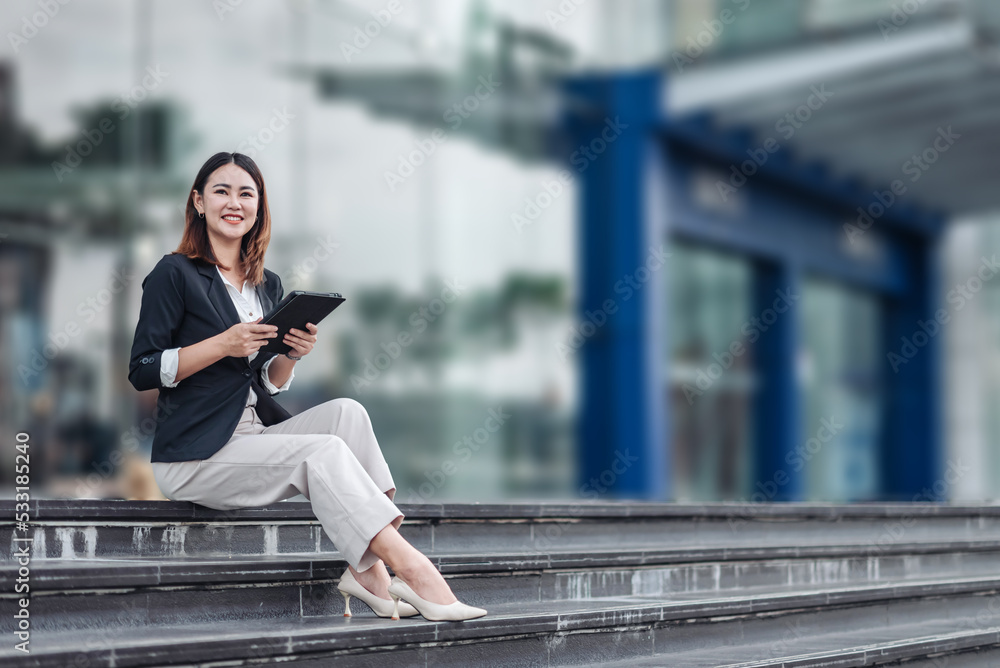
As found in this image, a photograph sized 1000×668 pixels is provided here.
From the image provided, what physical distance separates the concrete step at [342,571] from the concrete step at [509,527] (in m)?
0.10

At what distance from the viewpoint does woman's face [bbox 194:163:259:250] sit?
381cm

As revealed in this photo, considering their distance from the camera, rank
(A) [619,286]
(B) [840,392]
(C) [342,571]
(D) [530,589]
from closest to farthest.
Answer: (C) [342,571] < (D) [530,589] < (A) [619,286] < (B) [840,392]

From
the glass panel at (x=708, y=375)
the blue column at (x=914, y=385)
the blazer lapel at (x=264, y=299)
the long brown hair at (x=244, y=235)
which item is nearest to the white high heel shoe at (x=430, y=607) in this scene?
the blazer lapel at (x=264, y=299)

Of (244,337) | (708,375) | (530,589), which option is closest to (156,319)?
(244,337)

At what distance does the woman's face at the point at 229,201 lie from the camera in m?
3.81

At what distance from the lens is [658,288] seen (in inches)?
446

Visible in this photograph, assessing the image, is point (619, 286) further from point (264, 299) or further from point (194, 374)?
point (194, 374)

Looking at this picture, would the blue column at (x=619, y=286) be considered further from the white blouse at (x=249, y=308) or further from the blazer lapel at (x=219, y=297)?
the blazer lapel at (x=219, y=297)

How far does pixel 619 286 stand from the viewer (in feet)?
36.6

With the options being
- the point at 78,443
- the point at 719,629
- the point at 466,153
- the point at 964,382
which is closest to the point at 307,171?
the point at 466,153

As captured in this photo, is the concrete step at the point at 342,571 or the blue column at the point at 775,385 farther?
the blue column at the point at 775,385

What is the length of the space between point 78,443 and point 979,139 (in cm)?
998

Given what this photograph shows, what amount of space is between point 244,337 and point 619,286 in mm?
7888

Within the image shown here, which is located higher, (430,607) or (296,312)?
(296,312)
